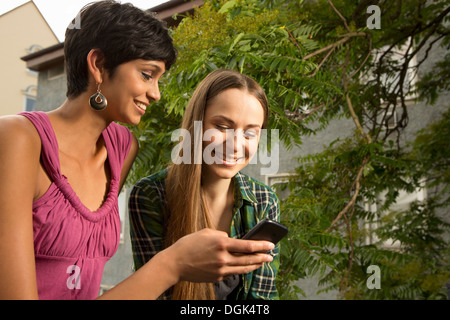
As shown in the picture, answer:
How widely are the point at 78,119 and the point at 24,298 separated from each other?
0.21 m

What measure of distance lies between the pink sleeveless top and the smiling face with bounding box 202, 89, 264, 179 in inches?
5.6

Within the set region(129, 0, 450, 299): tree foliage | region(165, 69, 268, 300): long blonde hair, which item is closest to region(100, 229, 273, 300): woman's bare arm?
region(165, 69, 268, 300): long blonde hair

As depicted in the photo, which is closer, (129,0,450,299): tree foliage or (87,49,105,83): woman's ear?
(87,49,105,83): woman's ear

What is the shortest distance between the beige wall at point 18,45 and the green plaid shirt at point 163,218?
329 millimetres

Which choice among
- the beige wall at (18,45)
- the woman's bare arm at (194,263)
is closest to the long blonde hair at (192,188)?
the woman's bare arm at (194,263)

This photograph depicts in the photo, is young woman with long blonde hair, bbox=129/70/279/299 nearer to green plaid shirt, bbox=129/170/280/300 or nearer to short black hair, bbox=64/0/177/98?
green plaid shirt, bbox=129/170/280/300

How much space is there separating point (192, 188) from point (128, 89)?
0.15 metres

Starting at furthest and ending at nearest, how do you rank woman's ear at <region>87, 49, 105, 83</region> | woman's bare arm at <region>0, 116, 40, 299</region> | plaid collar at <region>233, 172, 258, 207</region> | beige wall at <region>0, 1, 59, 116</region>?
1. beige wall at <region>0, 1, 59, 116</region>
2. plaid collar at <region>233, 172, 258, 207</region>
3. woman's ear at <region>87, 49, 105, 83</region>
4. woman's bare arm at <region>0, 116, 40, 299</region>

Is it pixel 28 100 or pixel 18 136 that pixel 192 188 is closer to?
pixel 18 136

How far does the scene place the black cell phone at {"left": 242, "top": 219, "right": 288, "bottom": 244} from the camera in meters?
0.44

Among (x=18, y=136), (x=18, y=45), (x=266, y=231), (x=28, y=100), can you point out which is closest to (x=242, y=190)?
(x=266, y=231)

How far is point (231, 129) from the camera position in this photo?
0.58 m

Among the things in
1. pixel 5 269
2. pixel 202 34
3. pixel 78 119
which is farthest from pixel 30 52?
pixel 5 269

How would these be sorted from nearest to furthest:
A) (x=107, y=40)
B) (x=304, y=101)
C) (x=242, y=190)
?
(x=107, y=40) < (x=242, y=190) < (x=304, y=101)
